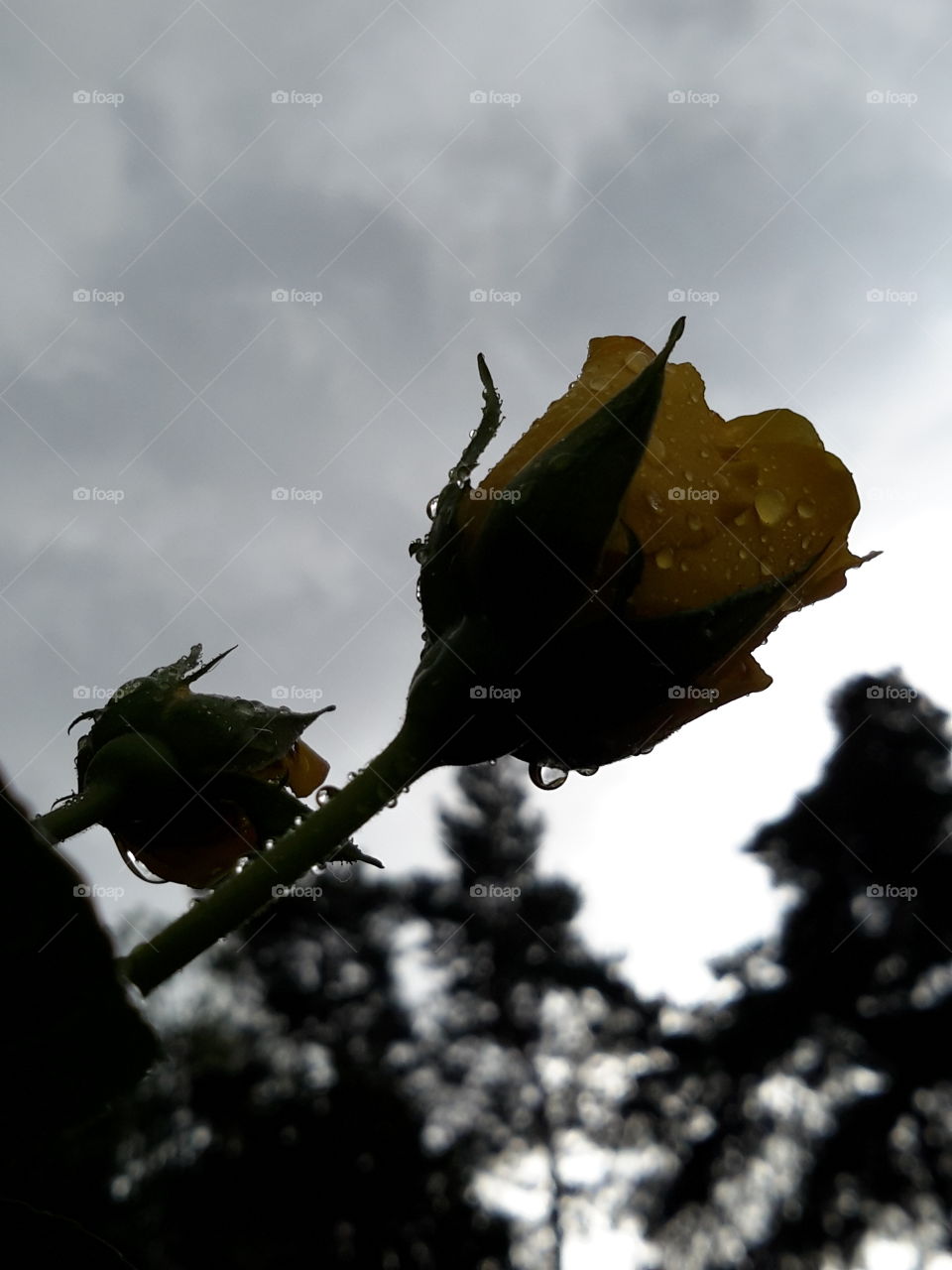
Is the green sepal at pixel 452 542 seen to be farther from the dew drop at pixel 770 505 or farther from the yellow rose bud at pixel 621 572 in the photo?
the dew drop at pixel 770 505

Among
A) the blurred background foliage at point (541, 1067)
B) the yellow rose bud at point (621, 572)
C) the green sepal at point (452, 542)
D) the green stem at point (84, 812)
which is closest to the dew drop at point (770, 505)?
the yellow rose bud at point (621, 572)

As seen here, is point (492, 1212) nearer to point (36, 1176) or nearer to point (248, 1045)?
point (248, 1045)

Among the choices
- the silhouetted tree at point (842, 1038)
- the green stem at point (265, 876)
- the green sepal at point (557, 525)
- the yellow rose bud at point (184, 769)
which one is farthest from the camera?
the silhouetted tree at point (842, 1038)

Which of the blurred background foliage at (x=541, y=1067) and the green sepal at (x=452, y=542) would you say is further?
the blurred background foliage at (x=541, y=1067)

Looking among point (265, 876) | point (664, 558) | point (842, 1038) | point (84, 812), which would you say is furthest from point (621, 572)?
point (842, 1038)

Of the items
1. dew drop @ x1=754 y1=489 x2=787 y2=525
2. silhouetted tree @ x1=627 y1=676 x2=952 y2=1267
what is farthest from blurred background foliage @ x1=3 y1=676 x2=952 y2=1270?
dew drop @ x1=754 y1=489 x2=787 y2=525

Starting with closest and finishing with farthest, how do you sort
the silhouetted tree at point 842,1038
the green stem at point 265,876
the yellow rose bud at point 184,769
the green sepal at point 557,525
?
1. the green stem at point 265,876
2. the green sepal at point 557,525
3. the yellow rose bud at point 184,769
4. the silhouetted tree at point 842,1038

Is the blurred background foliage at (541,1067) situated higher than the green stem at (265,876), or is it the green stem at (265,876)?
the green stem at (265,876)
